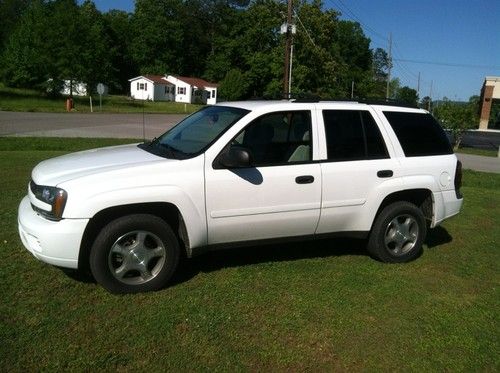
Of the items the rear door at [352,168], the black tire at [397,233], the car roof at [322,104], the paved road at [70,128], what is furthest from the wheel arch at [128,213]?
the paved road at [70,128]

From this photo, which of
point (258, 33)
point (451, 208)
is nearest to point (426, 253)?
point (451, 208)

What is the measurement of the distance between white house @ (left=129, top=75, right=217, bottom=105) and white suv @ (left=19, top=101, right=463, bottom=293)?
7401 cm

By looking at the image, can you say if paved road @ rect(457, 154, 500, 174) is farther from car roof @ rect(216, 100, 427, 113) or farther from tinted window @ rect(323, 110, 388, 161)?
tinted window @ rect(323, 110, 388, 161)

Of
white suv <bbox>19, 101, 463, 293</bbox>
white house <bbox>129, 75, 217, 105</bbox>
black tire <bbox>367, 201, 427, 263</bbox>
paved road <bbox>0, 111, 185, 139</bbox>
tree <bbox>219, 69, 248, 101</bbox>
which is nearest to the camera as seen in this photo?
white suv <bbox>19, 101, 463, 293</bbox>

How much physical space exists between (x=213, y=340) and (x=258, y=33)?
7017cm

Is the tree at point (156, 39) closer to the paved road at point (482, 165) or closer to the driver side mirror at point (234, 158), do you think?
the paved road at point (482, 165)

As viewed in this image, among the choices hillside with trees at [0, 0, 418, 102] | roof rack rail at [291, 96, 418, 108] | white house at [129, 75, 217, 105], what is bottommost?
roof rack rail at [291, 96, 418, 108]

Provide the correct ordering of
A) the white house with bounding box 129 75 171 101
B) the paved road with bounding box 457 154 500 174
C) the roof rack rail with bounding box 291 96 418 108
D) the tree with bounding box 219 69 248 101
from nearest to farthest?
the roof rack rail with bounding box 291 96 418 108
the paved road with bounding box 457 154 500 174
the tree with bounding box 219 69 248 101
the white house with bounding box 129 75 171 101

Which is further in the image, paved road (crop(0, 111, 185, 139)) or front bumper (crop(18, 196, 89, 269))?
paved road (crop(0, 111, 185, 139))

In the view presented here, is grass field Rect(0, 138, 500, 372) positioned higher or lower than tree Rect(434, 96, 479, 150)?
lower

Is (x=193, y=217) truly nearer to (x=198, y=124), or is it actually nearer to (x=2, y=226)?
(x=198, y=124)

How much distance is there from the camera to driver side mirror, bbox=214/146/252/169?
4371 millimetres

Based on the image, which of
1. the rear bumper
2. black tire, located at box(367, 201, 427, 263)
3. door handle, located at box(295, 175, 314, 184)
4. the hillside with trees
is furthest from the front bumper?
the hillside with trees

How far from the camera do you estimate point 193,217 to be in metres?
4.46
